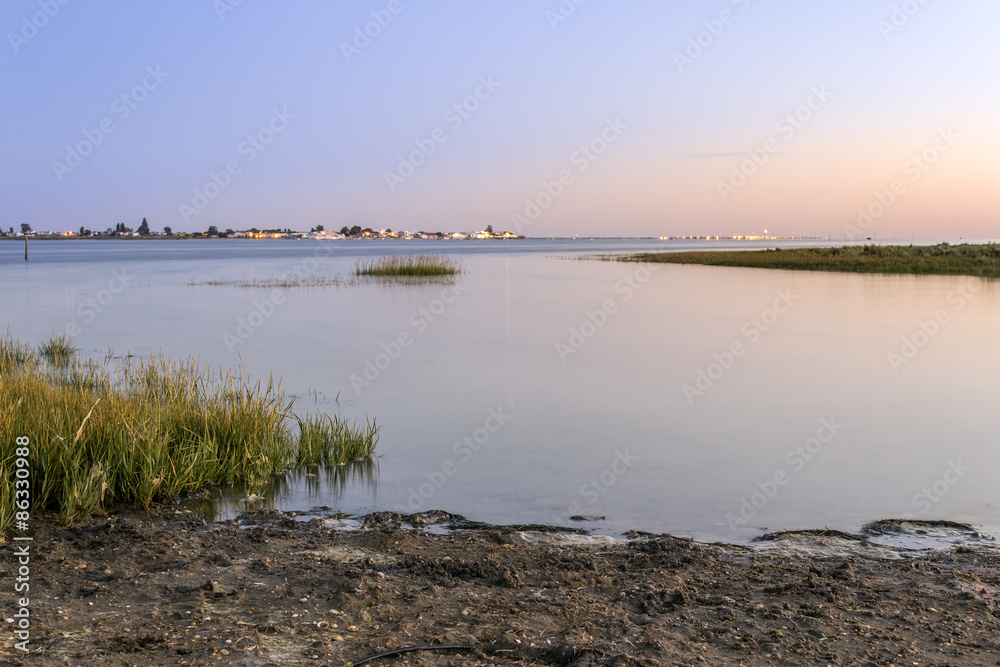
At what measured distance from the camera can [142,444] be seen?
252 inches

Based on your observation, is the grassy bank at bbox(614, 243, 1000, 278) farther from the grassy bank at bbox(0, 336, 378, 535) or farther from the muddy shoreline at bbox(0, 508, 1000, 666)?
the muddy shoreline at bbox(0, 508, 1000, 666)

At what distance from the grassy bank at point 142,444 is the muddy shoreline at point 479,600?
0.44m

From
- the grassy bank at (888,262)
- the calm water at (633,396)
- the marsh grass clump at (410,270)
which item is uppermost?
the grassy bank at (888,262)

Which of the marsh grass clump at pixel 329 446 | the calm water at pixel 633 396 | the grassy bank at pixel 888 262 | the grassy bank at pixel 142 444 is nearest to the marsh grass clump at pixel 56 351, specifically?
the calm water at pixel 633 396

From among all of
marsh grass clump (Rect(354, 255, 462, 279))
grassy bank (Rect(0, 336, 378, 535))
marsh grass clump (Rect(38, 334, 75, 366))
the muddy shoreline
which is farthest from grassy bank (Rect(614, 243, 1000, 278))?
the muddy shoreline

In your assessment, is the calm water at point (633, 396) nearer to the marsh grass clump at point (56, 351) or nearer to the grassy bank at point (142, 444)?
the grassy bank at point (142, 444)

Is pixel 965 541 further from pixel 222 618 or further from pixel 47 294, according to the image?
pixel 47 294

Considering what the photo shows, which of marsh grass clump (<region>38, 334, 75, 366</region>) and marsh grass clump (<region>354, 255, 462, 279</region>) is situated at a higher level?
marsh grass clump (<region>354, 255, 462, 279</region>)

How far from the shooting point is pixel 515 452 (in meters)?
8.16

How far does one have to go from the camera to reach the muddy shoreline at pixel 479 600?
359cm

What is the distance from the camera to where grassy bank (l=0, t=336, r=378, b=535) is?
5.95 m

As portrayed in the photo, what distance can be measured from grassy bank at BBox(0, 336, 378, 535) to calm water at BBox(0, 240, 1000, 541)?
1.33 feet

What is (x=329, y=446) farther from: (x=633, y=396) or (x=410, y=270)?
(x=410, y=270)

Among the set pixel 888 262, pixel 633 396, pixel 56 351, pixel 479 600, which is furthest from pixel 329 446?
pixel 888 262
